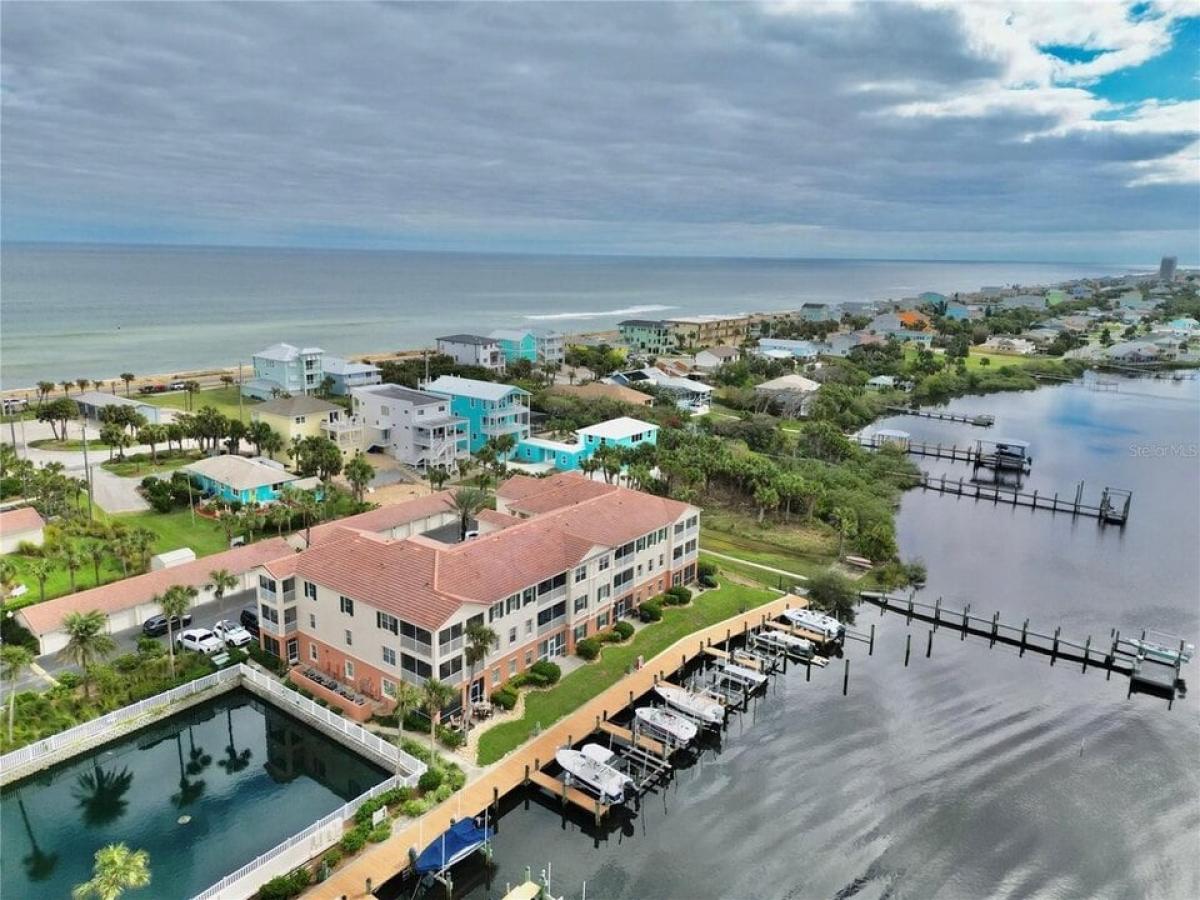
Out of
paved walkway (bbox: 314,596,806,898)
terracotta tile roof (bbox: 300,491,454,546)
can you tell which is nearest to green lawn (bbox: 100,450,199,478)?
terracotta tile roof (bbox: 300,491,454,546)

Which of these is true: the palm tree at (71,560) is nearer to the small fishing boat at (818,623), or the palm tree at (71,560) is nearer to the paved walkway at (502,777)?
the paved walkway at (502,777)

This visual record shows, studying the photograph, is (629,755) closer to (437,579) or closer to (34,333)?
(437,579)

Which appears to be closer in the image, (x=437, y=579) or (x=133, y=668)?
(x=437, y=579)

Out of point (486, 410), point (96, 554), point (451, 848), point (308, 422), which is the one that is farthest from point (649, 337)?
point (451, 848)

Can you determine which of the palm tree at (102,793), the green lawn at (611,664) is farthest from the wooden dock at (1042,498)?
the palm tree at (102,793)

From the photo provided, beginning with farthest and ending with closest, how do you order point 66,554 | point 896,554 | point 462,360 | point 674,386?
1. point 462,360
2. point 674,386
3. point 896,554
4. point 66,554

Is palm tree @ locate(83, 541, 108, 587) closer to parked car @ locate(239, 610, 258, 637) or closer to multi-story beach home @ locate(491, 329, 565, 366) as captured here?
parked car @ locate(239, 610, 258, 637)

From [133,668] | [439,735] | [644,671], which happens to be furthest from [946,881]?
[133,668]
